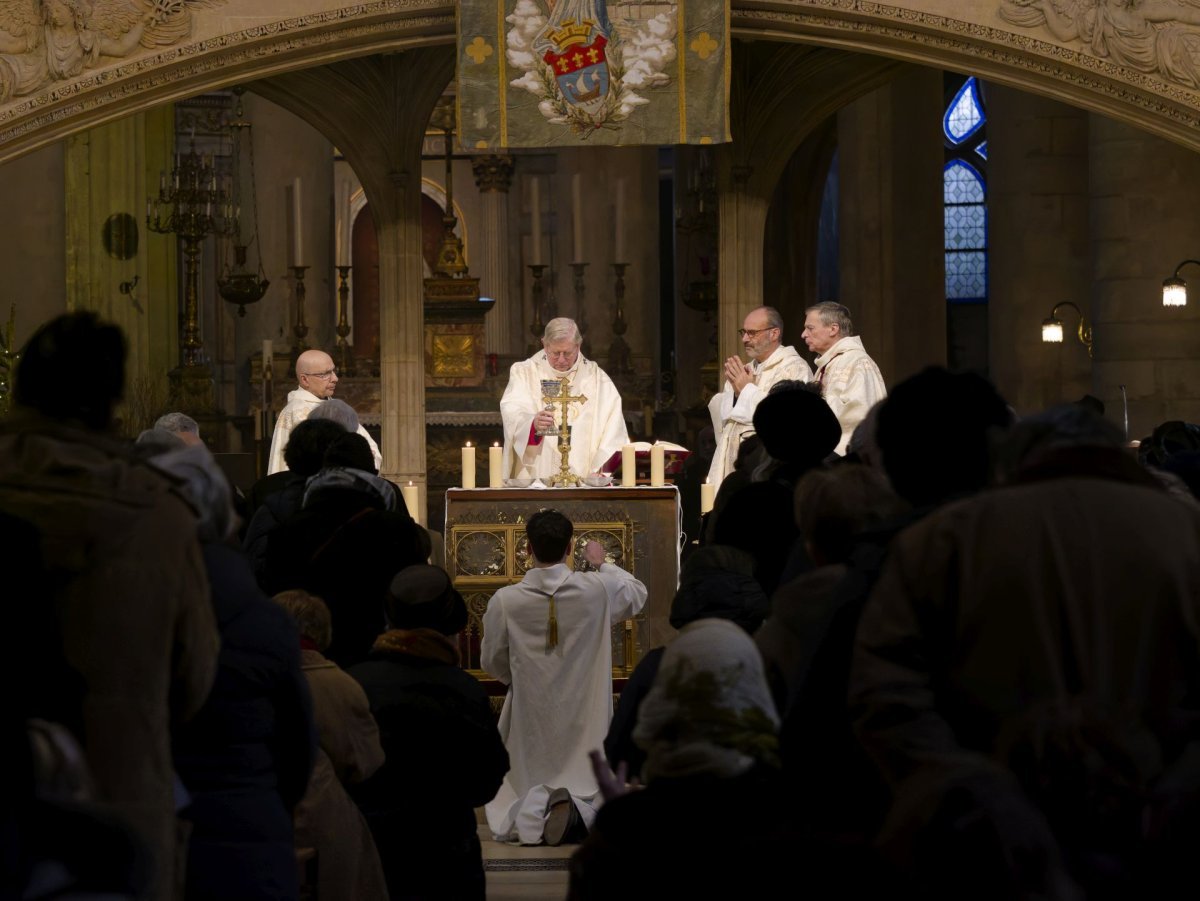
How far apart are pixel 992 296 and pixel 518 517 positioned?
9.24m

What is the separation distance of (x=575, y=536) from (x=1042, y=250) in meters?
8.92

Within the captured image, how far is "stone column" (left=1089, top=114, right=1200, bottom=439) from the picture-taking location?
15.9m

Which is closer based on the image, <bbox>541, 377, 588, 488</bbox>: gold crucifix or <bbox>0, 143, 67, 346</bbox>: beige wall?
<bbox>541, 377, 588, 488</bbox>: gold crucifix

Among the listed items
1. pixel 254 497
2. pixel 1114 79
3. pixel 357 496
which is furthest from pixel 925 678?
pixel 1114 79

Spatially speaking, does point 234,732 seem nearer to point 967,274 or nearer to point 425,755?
point 425,755

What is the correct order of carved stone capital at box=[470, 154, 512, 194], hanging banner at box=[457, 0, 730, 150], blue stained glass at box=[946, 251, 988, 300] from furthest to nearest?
blue stained glass at box=[946, 251, 988, 300] → carved stone capital at box=[470, 154, 512, 194] → hanging banner at box=[457, 0, 730, 150]

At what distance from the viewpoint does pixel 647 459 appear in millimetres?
10812

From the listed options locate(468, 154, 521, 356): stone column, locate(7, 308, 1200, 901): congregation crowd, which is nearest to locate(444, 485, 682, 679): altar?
locate(7, 308, 1200, 901): congregation crowd

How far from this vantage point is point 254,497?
8109 millimetres

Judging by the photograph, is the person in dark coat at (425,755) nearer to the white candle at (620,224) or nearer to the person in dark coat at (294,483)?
the person in dark coat at (294,483)

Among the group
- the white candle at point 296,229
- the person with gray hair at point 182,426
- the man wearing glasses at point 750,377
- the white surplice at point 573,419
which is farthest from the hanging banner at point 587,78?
the person with gray hair at point 182,426

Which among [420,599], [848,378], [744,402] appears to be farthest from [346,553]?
[744,402]

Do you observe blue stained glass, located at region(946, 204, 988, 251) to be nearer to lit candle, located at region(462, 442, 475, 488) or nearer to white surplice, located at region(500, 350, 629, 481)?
white surplice, located at region(500, 350, 629, 481)

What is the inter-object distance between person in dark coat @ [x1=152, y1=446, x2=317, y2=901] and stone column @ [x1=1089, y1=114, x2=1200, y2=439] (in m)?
12.9
